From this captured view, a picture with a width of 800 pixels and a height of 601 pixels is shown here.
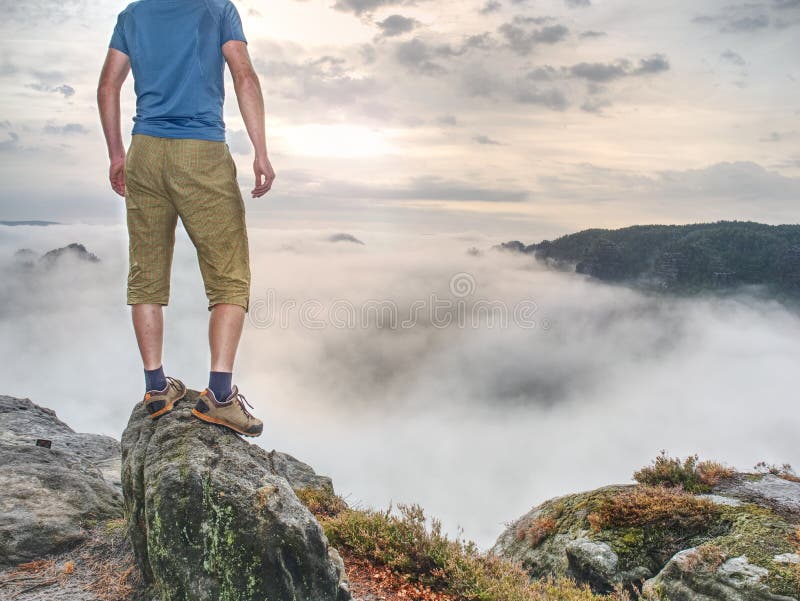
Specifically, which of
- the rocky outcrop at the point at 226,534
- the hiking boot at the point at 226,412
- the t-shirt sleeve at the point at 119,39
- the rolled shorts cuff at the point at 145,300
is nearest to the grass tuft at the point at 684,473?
the rocky outcrop at the point at 226,534

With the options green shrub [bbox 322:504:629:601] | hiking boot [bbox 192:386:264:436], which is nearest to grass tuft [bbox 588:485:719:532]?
green shrub [bbox 322:504:629:601]

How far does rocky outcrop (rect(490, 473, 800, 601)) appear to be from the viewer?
7355 millimetres

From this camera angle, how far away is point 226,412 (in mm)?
5746

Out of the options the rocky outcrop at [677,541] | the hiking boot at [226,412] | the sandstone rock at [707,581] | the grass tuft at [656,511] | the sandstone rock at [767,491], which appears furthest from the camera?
the sandstone rock at [767,491]

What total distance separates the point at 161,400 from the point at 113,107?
3.15 metres

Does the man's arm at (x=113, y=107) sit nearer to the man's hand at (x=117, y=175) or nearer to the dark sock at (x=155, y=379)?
the man's hand at (x=117, y=175)

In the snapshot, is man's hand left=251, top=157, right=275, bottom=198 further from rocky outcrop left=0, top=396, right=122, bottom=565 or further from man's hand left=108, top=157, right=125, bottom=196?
rocky outcrop left=0, top=396, right=122, bottom=565

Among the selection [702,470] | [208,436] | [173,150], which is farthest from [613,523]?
[173,150]

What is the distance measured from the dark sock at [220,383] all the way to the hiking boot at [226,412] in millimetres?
44

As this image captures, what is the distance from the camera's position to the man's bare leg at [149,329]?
5918 millimetres

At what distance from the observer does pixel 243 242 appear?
5.81 meters

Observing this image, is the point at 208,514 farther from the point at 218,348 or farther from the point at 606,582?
the point at 606,582

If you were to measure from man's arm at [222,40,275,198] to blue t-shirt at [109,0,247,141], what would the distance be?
144 millimetres

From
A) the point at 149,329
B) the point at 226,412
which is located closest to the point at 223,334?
the point at 226,412
